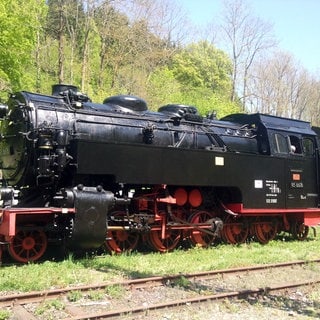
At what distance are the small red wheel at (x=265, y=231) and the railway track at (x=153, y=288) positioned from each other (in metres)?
3.17

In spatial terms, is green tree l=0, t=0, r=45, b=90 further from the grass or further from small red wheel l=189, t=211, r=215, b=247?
the grass

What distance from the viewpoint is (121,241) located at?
9.16 meters

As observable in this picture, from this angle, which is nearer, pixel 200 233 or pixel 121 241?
pixel 121 241

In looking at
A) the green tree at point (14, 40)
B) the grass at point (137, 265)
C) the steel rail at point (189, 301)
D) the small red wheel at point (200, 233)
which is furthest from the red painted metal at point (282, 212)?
the green tree at point (14, 40)

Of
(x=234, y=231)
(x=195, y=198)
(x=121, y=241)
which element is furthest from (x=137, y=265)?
(x=234, y=231)

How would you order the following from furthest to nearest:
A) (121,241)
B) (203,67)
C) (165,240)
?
1. (203,67)
2. (165,240)
3. (121,241)

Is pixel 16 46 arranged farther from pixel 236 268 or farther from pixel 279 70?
pixel 279 70

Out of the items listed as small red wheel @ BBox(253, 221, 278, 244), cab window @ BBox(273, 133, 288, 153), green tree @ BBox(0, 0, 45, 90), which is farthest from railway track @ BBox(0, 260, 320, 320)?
green tree @ BBox(0, 0, 45, 90)

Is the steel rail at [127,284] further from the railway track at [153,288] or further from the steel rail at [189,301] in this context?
the steel rail at [189,301]

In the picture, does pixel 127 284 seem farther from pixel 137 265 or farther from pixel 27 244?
pixel 27 244

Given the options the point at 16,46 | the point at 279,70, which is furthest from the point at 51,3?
the point at 279,70

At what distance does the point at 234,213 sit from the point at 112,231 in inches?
121

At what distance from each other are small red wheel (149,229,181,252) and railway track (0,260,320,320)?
2.15m

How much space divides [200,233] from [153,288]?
3.86 metres
